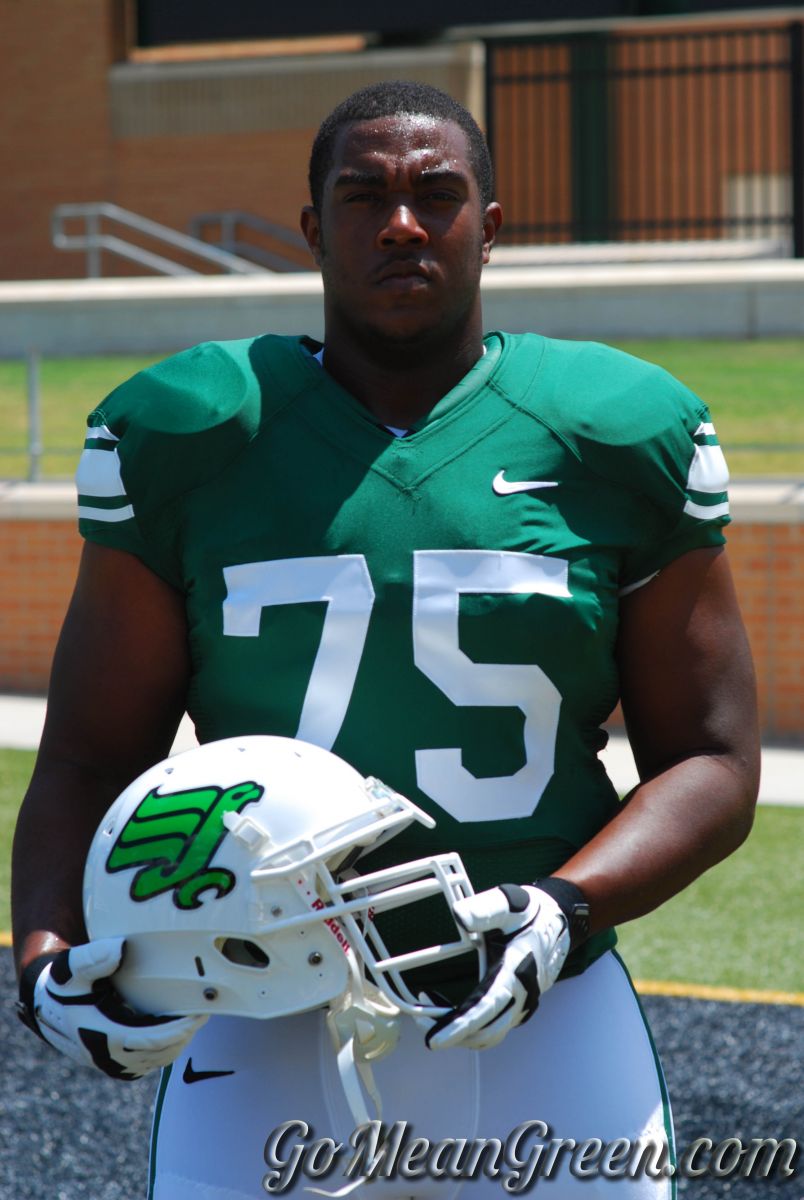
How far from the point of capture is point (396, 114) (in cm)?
214

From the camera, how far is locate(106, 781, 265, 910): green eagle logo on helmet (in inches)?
71.7

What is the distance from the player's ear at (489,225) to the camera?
2.22 meters

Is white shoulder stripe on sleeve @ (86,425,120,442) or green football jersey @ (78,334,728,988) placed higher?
white shoulder stripe on sleeve @ (86,425,120,442)

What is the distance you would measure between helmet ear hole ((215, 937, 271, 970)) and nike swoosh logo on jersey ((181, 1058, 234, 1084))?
253mm

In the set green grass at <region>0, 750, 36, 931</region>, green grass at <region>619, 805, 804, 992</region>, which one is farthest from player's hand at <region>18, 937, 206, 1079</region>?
green grass at <region>0, 750, 36, 931</region>

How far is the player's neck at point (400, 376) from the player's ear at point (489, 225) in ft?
0.38

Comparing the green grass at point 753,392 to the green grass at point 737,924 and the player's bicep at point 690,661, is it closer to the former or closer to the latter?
the green grass at point 737,924

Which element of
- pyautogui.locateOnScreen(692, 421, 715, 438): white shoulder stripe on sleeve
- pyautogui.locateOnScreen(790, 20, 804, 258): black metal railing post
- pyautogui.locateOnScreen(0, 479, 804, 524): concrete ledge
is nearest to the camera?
pyautogui.locateOnScreen(692, 421, 715, 438): white shoulder stripe on sleeve

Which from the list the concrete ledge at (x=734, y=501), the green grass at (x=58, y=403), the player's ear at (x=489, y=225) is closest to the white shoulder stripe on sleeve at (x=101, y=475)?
the player's ear at (x=489, y=225)

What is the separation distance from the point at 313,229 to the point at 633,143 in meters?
20.3

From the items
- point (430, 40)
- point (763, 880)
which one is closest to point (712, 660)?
point (763, 880)

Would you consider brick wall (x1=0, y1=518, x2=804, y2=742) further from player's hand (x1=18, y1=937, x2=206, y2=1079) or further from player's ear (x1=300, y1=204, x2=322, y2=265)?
player's hand (x1=18, y1=937, x2=206, y2=1079)

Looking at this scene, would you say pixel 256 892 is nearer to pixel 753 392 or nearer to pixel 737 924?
pixel 737 924

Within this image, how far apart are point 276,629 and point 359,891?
345 mm
